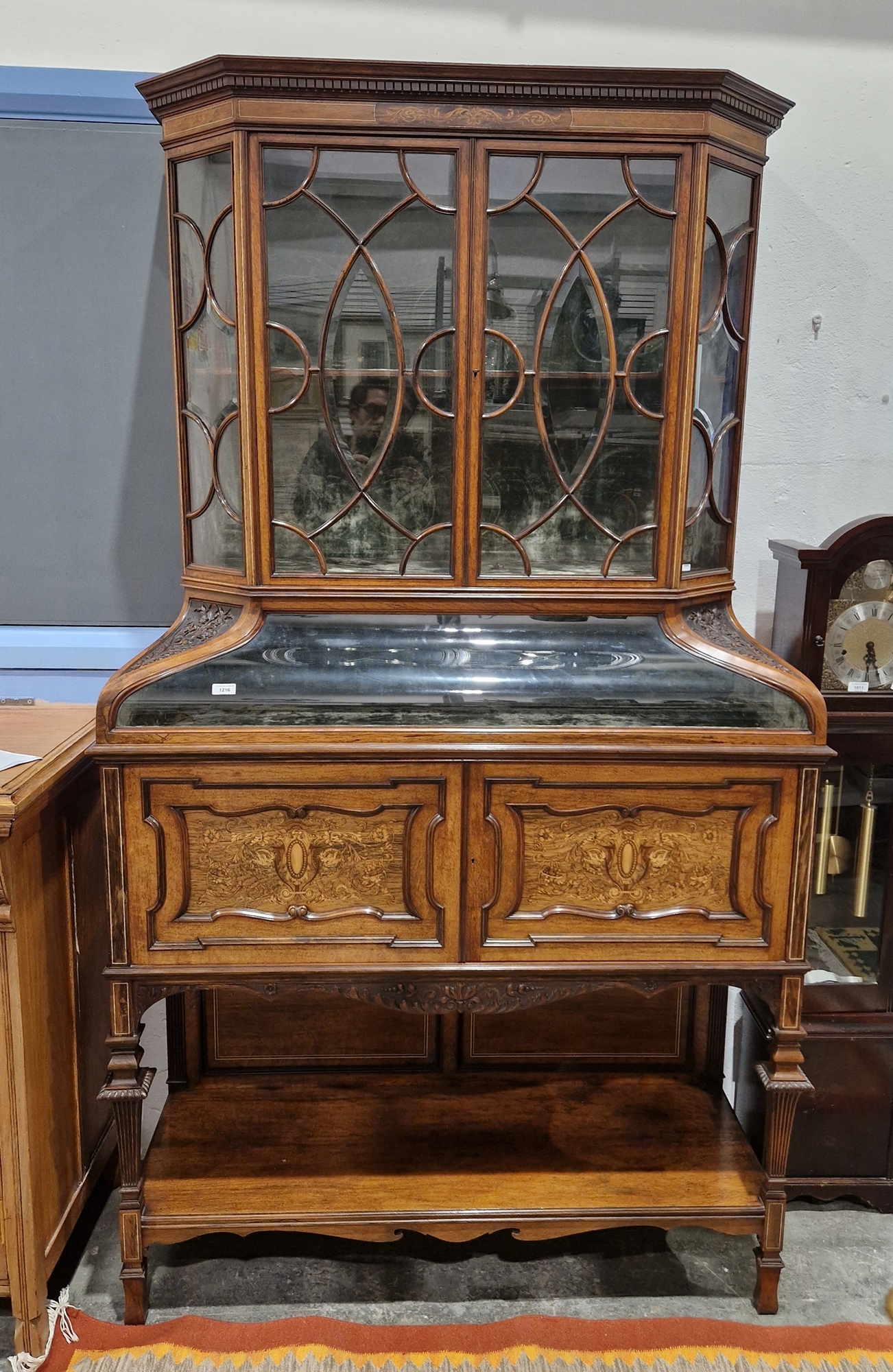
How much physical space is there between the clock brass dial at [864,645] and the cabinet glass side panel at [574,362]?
530 mm

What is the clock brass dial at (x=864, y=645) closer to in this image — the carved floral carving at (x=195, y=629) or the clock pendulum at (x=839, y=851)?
the clock pendulum at (x=839, y=851)

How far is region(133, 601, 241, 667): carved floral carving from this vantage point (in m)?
2.05

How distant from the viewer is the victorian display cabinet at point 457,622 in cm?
190

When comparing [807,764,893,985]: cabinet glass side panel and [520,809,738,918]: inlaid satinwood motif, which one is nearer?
[520,809,738,918]: inlaid satinwood motif

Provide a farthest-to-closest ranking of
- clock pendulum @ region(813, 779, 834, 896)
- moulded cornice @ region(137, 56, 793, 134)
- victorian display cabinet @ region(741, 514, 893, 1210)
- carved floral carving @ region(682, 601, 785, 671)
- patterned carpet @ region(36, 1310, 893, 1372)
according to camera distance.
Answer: clock pendulum @ region(813, 779, 834, 896) → victorian display cabinet @ region(741, 514, 893, 1210) → carved floral carving @ region(682, 601, 785, 671) → patterned carpet @ region(36, 1310, 893, 1372) → moulded cornice @ region(137, 56, 793, 134)

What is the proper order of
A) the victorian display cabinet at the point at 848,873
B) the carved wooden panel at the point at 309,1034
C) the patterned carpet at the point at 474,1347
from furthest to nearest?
the carved wooden panel at the point at 309,1034, the victorian display cabinet at the point at 848,873, the patterned carpet at the point at 474,1347

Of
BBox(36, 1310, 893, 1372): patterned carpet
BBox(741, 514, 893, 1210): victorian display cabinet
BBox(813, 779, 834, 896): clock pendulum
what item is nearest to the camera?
BBox(36, 1310, 893, 1372): patterned carpet

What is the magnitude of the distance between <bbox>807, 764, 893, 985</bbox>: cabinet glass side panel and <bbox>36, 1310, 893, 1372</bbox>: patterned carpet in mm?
747

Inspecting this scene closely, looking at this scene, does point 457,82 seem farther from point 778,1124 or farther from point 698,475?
point 778,1124

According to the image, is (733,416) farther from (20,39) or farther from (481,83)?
(20,39)

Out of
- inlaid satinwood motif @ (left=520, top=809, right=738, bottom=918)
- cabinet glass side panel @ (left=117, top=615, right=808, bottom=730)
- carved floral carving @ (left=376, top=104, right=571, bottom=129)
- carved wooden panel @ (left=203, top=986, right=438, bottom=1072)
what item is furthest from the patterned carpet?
carved floral carving @ (left=376, top=104, right=571, bottom=129)

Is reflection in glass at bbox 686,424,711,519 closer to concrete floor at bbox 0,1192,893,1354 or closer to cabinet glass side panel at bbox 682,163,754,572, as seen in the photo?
cabinet glass side panel at bbox 682,163,754,572

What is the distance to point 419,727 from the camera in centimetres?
188

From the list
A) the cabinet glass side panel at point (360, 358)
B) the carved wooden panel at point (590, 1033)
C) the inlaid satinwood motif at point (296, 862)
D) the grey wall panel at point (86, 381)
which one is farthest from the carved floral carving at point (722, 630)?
the grey wall panel at point (86, 381)
